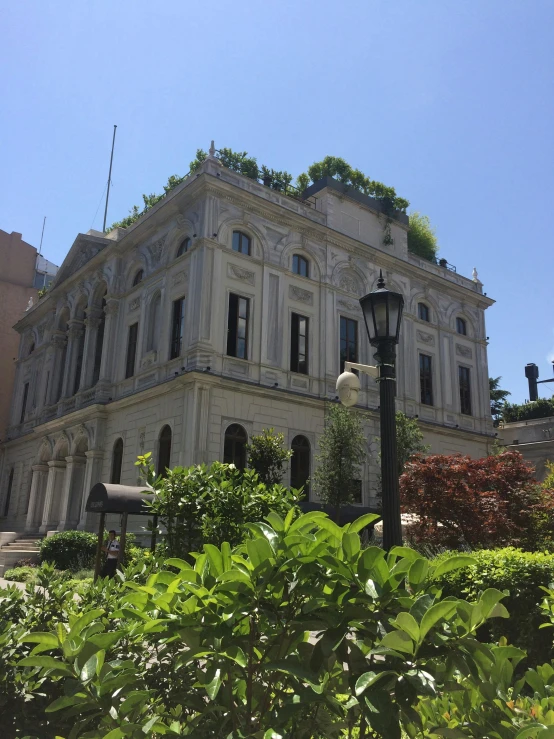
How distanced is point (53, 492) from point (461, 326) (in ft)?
78.6

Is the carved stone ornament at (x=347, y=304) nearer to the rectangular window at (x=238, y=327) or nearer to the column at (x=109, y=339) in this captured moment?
the rectangular window at (x=238, y=327)

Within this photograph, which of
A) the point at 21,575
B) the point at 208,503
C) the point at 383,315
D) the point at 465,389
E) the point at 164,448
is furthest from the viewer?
the point at 465,389

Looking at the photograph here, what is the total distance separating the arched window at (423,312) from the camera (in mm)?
32188

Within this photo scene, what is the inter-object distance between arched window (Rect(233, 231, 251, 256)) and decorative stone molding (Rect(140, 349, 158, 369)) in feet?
18.0

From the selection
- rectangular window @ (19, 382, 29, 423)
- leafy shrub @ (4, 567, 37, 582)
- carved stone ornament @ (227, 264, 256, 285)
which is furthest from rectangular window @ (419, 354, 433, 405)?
rectangular window @ (19, 382, 29, 423)

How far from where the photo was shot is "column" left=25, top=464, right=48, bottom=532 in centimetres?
3173

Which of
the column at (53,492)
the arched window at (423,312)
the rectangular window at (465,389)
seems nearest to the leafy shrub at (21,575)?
the column at (53,492)

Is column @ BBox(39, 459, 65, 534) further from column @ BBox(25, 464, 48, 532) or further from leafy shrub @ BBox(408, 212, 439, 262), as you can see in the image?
leafy shrub @ BBox(408, 212, 439, 262)

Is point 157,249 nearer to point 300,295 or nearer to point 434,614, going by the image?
point 300,295

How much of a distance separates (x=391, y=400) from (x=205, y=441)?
15.0 meters

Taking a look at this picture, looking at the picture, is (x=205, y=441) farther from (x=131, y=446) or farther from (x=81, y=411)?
(x=81, y=411)

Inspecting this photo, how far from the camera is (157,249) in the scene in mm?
26828

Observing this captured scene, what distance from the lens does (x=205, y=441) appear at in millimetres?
21219

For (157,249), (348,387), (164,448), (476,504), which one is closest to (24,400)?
(157,249)
